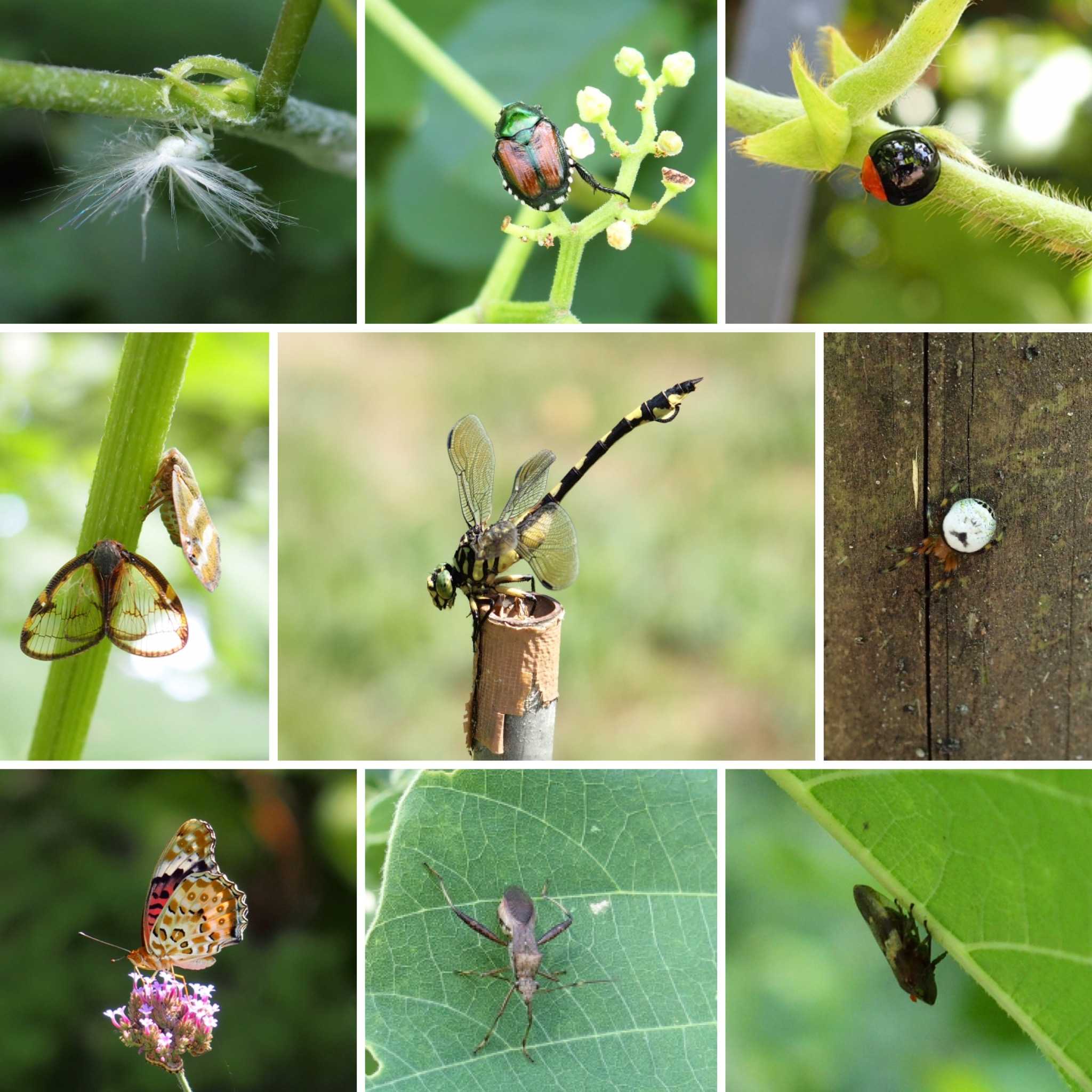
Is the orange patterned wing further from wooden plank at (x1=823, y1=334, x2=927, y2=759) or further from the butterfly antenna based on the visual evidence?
wooden plank at (x1=823, y1=334, x2=927, y2=759)

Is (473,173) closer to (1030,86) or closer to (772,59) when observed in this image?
(772,59)

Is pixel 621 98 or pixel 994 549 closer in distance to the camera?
pixel 994 549

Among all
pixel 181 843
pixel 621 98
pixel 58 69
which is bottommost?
pixel 181 843

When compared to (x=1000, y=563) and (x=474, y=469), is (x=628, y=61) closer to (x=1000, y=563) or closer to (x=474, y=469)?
(x=474, y=469)

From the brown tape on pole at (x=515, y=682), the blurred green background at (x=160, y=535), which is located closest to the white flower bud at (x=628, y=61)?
the brown tape on pole at (x=515, y=682)

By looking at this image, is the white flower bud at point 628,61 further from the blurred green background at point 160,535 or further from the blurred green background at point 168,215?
the blurred green background at point 160,535

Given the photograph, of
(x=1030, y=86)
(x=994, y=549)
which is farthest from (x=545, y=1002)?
(x=1030, y=86)
